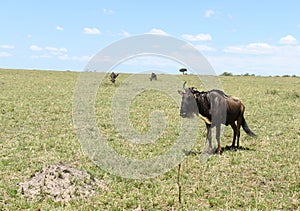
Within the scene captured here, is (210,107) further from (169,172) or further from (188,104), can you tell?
(169,172)

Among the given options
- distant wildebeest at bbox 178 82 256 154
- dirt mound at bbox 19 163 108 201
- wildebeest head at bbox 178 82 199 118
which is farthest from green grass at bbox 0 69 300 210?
wildebeest head at bbox 178 82 199 118

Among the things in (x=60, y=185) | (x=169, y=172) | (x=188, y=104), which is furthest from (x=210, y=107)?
(x=60, y=185)

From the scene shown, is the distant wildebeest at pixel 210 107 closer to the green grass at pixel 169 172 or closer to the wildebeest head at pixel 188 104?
the wildebeest head at pixel 188 104

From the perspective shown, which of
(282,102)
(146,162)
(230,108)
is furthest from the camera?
(282,102)

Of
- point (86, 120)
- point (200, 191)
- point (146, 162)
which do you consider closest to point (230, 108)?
point (146, 162)

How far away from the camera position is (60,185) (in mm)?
7246

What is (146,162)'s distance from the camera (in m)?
9.56

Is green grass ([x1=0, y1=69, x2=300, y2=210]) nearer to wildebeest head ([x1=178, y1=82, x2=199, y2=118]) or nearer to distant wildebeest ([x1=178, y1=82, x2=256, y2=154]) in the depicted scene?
distant wildebeest ([x1=178, y1=82, x2=256, y2=154])

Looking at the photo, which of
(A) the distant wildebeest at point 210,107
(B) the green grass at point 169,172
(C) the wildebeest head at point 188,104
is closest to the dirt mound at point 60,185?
(B) the green grass at point 169,172

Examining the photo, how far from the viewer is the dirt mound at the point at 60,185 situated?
7.04 m

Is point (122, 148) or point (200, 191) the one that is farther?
point (122, 148)

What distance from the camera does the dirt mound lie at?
7.04m

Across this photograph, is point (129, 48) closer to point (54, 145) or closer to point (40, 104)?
point (54, 145)

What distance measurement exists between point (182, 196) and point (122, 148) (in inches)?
159
